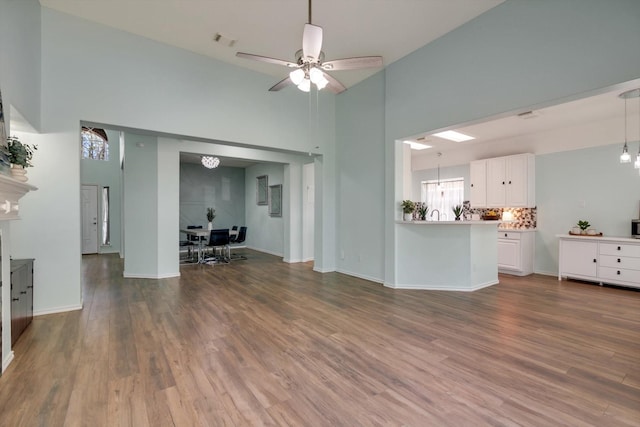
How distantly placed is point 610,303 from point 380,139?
4.02 meters

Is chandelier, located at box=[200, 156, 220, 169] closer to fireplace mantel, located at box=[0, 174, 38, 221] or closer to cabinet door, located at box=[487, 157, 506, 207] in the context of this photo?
fireplace mantel, located at box=[0, 174, 38, 221]

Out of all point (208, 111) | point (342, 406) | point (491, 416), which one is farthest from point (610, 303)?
point (208, 111)

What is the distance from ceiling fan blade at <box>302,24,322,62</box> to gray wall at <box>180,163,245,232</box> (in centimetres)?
798

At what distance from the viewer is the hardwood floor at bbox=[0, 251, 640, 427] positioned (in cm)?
179

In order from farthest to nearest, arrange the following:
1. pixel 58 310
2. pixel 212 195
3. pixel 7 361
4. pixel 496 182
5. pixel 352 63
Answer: pixel 212 195 → pixel 496 182 → pixel 58 310 → pixel 352 63 → pixel 7 361

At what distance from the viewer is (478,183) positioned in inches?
265

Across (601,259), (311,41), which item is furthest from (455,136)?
(311,41)

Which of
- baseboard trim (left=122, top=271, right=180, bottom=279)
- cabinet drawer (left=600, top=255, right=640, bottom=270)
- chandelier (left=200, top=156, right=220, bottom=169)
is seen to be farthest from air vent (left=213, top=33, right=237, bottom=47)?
cabinet drawer (left=600, top=255, right=640, bottom=270)

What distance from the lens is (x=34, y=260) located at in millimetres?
3416

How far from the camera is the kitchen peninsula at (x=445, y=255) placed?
4.47 metres

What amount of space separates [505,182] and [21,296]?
792 centimetres

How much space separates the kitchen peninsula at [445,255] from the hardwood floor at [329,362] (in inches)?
17.3

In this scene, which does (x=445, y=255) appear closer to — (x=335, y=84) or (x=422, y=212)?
(x=422, y=212)

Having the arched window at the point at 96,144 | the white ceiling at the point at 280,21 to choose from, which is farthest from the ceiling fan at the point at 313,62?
the arched window at the point at 96,144
